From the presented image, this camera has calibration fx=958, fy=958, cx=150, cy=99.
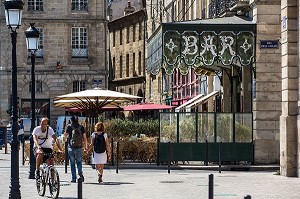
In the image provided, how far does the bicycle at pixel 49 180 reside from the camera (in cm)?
1858

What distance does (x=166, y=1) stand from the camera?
205 feet

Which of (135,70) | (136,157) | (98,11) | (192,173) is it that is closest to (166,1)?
(98,11)

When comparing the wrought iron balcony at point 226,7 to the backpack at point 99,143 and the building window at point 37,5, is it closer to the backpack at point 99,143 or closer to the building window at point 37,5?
the backpack at point 99,143

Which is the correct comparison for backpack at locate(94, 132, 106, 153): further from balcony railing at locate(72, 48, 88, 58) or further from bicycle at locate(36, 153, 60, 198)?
balcony railing at locate(72, 48, 88, 58)

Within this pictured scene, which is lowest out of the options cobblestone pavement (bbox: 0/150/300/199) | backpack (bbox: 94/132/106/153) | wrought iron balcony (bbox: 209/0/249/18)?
cobblestone pavement (bbox: 0/150/300/199)

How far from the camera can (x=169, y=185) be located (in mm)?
22375

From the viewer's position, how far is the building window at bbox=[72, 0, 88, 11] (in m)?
66.3

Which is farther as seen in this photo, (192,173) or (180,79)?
(180,79)

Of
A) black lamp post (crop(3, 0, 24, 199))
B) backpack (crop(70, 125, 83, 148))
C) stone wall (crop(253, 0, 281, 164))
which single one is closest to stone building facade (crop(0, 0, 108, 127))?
stone wall (crop(253, 0, 281, 164))

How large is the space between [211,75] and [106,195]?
2089 centimetres

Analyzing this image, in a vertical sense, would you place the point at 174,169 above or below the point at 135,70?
below

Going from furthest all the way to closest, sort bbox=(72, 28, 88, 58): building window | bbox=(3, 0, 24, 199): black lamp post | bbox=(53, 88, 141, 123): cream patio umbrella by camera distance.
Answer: bbox=(72, 28, 88, 58): building window < bbox=(53, 88, 141, 123): cream patio umbrella < bbox=(3, 0, 24, 199): black lamp post

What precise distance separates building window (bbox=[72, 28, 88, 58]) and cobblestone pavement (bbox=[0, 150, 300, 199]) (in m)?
37.7

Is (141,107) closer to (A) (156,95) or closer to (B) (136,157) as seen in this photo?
(B) (136,157)
